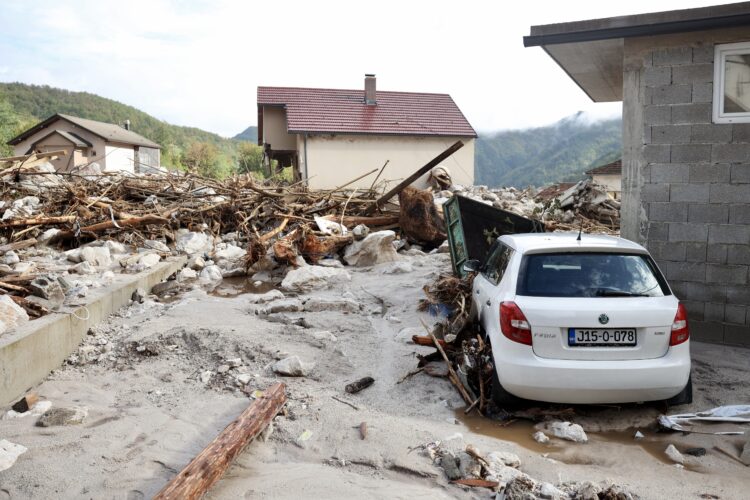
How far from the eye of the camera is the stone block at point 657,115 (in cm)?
745

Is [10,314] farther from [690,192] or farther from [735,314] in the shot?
[735,314]

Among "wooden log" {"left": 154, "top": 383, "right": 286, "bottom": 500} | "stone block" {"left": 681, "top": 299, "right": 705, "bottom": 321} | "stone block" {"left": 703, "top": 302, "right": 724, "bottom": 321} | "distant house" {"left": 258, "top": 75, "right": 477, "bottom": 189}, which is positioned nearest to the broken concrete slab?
"wooden log" {"left": 154, "top": 383, "right": 286, "bottom": 500}

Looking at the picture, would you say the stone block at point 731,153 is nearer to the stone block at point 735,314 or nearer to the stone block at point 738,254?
the stone block at point 738,254

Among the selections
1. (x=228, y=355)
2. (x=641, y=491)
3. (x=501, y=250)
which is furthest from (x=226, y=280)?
(x=641, y=491)

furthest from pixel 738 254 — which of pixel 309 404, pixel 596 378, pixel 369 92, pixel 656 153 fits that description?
pixel 369 92

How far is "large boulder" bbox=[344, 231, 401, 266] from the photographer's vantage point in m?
12.3

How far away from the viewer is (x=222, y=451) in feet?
13.2

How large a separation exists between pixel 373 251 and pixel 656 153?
6199 mm

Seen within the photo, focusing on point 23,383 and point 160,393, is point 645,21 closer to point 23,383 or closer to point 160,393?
point 160,393

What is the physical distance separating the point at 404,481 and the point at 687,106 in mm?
6016

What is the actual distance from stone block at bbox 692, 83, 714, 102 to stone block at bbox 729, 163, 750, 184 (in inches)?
34.9

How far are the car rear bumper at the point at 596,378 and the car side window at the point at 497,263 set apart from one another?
1.04m

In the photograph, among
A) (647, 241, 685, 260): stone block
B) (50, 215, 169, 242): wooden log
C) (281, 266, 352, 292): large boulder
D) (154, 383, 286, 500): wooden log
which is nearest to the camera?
(154, 383, 286, 500): wooden log

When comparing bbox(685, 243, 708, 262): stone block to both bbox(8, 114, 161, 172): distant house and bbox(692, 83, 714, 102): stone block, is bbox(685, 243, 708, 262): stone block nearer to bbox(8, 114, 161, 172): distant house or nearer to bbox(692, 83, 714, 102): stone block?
bbox(692, 83, 714, 102): stone block
